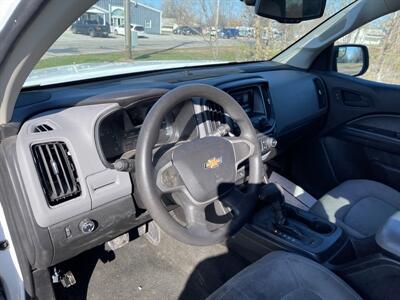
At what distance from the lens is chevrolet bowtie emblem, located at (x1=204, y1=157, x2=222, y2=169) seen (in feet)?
4.77

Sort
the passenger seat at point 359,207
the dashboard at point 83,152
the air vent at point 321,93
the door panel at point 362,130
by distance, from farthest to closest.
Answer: the air vent at point 321,93
the door panel at point 362,130
the passenger seat at point 359,207
the dashboard at point 83,152

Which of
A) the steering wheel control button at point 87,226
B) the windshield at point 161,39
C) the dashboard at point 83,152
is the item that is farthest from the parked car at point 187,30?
the steering wheel control button at point 87,226

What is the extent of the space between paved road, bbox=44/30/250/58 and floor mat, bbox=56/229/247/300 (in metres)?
1.21

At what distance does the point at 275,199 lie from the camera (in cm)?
177

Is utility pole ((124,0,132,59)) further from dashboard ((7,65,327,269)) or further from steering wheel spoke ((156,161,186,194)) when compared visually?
steering wheel spoke ((156,161,186,194))

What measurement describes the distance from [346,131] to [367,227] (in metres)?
1.04

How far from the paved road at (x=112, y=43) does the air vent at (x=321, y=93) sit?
2.97ft

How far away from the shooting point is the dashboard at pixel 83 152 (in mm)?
1328

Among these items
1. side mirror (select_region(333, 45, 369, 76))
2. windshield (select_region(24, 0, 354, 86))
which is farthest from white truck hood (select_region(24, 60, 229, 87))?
side mirror (select_region(333, 45, 369, 76))

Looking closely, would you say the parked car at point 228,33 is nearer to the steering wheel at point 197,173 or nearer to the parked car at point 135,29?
the parked car at point 135,29

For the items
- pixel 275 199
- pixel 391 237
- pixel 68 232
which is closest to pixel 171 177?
pixel 68 232

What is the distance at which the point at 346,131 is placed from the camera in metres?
2.78

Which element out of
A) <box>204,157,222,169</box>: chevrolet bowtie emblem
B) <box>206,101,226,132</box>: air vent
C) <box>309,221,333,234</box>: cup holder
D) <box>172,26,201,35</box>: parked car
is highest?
<box>172,26,201,35</box>: parked car

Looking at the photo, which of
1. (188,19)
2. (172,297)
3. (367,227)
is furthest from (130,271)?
(188,19)
